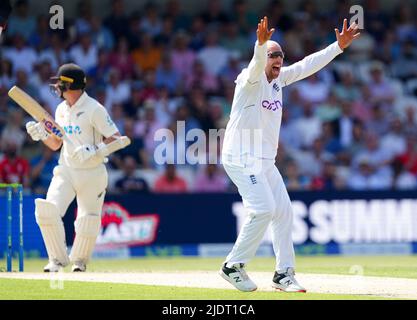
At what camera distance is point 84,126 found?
11227 mm

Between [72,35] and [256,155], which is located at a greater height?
[72,35]

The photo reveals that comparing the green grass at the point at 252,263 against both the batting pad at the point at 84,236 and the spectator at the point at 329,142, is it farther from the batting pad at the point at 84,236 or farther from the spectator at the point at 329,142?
the spectator at the point at 329,142

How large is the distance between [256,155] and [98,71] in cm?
952

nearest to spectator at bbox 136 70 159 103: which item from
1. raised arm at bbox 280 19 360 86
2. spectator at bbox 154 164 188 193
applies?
spectator at bbox 154 164 188 193

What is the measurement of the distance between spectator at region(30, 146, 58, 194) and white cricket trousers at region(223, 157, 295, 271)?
7.29 m

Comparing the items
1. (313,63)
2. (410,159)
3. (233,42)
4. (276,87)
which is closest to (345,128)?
(410,159)

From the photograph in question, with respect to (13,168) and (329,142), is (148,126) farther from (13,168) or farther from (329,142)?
(329,142)

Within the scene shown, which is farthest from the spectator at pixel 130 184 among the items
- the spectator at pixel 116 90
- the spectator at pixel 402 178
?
the spectator at pixel 402 178

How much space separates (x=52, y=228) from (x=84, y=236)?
44 centimetres

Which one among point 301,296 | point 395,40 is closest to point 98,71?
point 395,40

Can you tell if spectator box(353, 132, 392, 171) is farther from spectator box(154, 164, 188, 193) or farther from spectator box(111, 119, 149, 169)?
spectator box(111, 119, 149, 169)

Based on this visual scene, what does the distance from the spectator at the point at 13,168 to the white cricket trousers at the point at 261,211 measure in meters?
Answer: 7.25
